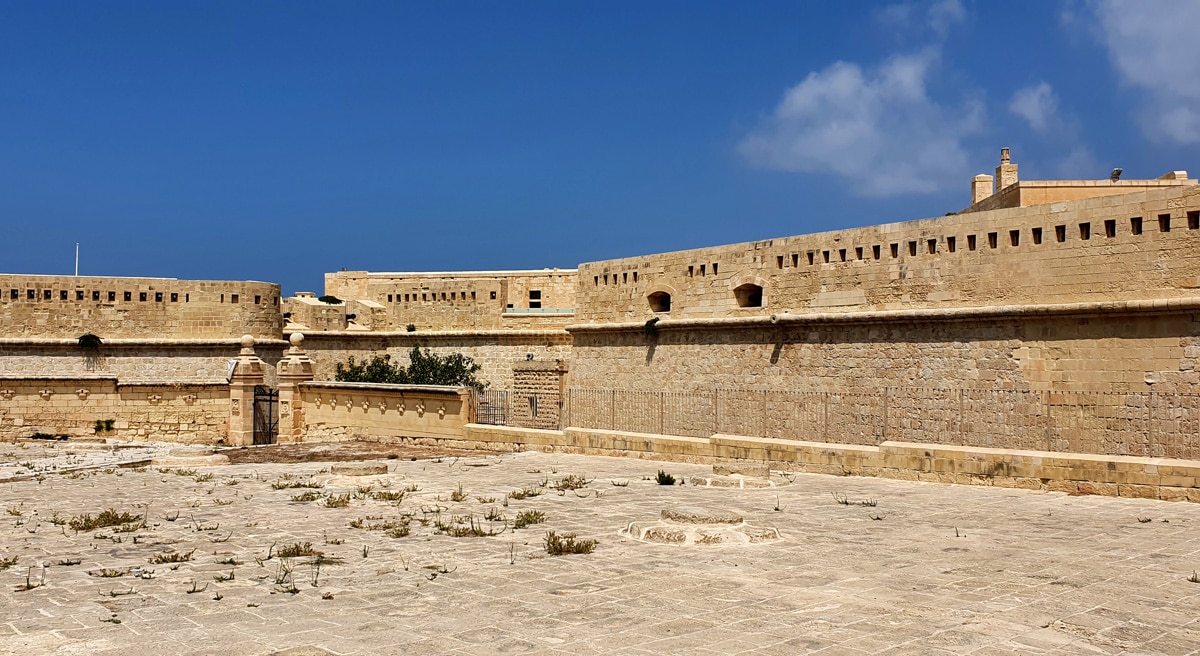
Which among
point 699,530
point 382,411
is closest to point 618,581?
point 699,530

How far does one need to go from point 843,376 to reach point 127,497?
1132 centimetres

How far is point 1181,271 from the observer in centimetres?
1227

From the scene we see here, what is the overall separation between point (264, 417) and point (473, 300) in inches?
527

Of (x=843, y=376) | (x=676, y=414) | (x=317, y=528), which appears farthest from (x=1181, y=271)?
(x=317, y=528)

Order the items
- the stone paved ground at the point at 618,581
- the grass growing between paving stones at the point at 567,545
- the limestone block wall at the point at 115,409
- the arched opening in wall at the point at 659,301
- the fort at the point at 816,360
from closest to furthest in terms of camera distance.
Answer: the stone paved ground at the point at 618,581, the grass growing between paving stones at the point at 567,545, the fort at the point at 816,360, the limestone block wall at the point at 115,409, the arched opening in wall at the point at 659,301

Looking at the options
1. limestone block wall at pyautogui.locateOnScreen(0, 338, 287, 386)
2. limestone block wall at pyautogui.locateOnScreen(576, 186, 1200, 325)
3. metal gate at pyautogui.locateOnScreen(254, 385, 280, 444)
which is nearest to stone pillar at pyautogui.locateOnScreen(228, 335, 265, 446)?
metal gate at pyautogui.locateOnScreen(254, 385, 280, 444)

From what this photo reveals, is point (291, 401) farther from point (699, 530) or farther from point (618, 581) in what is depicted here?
point (618, 581)

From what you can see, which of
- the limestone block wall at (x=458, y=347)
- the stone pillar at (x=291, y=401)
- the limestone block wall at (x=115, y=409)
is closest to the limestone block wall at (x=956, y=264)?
the limestone block wall at (x=458, y=347)

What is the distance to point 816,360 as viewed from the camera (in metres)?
16.9

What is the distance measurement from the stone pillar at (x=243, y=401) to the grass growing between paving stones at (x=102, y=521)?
10792 millimetres

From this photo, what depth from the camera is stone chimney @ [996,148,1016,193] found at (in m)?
21.7

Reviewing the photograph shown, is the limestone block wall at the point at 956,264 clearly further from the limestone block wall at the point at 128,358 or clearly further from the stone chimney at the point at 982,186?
the limestone block wall at the point at 128,358

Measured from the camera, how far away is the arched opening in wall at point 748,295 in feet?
60.4

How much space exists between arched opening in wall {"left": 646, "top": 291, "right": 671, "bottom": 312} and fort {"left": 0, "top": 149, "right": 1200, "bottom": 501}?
2.0 inches
